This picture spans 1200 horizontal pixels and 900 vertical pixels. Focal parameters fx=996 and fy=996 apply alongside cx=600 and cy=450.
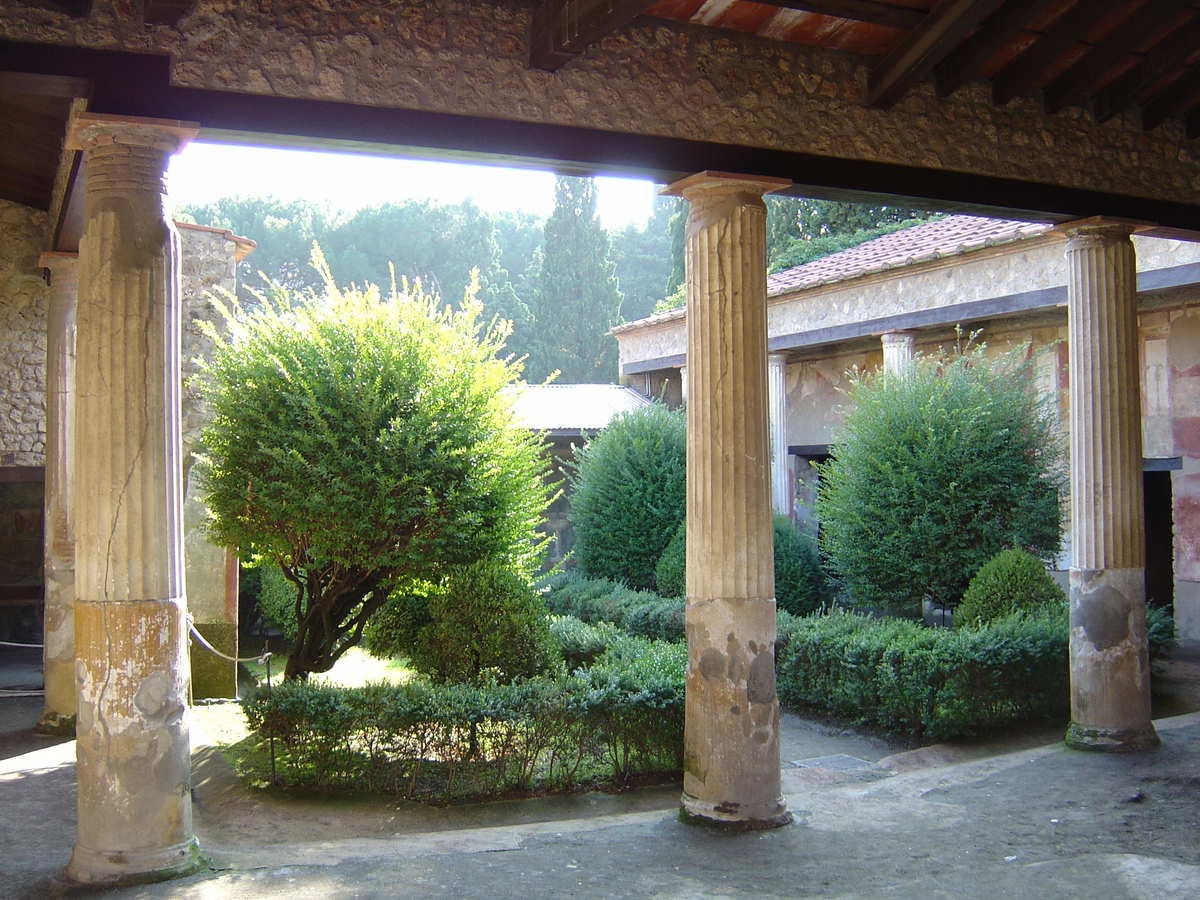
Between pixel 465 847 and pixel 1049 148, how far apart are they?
5269 mm

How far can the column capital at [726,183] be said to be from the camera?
5.20 metres

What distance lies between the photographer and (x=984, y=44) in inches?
206

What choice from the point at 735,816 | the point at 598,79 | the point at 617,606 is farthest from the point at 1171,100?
the point at 617,606

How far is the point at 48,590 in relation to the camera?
7746 mm

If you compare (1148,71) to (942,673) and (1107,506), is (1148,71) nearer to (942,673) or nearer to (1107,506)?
(1107,506)

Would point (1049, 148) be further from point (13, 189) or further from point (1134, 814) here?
point (13, 189)

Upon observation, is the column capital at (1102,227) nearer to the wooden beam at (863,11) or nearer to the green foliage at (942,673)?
the wooden beam at (863,11)

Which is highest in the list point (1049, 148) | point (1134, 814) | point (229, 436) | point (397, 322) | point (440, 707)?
point (1049, 148)

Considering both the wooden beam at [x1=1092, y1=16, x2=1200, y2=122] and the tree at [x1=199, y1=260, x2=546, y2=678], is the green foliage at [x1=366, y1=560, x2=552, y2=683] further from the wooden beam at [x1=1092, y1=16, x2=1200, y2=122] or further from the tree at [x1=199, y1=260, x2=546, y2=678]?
the wooden beam at [x1=1092, y1=16, x2=1200, y2=122]

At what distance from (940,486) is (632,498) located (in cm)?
380

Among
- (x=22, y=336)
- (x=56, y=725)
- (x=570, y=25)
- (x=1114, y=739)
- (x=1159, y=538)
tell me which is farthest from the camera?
(x=1159, y=538)

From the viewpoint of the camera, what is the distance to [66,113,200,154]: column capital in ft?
13.9

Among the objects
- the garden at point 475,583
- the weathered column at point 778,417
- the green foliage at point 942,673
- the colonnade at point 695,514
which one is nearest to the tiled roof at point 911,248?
the weathered column at point 778,417

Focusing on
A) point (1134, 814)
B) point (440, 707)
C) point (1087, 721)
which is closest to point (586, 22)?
point (440, 707)
